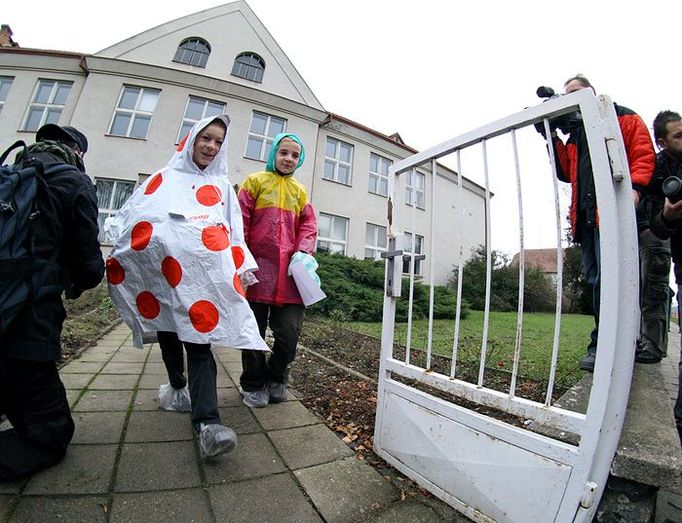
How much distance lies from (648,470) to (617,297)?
1.78 feet

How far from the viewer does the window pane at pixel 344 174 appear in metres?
14.2

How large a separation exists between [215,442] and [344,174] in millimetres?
13590

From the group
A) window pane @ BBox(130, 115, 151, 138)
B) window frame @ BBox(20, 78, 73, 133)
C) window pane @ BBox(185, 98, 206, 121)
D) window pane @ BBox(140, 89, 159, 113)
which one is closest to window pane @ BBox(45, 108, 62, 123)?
window frame @ BBox(20, 78, 73, 133)

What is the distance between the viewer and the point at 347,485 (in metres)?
1.56

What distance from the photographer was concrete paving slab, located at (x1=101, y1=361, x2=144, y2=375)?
2881 millimetres

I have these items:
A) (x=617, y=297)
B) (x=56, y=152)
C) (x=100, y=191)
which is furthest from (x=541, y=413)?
(x=100, y=191)

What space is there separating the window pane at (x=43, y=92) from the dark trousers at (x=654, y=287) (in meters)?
16.9

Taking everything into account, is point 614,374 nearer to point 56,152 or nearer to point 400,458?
point 400,458

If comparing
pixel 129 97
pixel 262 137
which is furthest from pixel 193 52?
pixel 262 137

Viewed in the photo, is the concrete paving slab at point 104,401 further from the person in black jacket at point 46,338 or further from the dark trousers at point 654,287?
the dark trousers at point 654,287

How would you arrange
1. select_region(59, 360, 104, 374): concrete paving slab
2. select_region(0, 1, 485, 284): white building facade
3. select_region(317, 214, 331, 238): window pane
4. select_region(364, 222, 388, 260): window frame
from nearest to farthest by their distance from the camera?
select_region(59, 360, 104, 374): concrete paving slab < select_region(0, 1, 485, 284): white building facade < select_region(317, 214, 331, 238): window pane < select_region(364, 222, 388, 260): window frame

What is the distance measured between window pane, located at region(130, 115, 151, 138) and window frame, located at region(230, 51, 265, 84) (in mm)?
3915

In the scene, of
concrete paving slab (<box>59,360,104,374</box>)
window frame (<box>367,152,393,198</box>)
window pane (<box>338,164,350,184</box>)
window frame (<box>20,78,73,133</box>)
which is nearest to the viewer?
concrete paving slab (<box>59,360,104,374</box>)

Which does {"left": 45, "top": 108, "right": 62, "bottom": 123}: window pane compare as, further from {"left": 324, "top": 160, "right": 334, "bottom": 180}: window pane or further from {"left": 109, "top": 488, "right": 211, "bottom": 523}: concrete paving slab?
{"left": 109, "top": 488, "right": 211, "bottom": 523}: concrete paving slab
